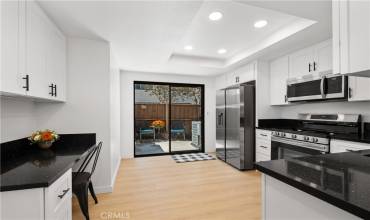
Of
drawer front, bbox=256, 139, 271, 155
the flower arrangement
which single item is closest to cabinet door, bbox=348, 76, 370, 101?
drawer front, bbox=256, 139, 271, 155

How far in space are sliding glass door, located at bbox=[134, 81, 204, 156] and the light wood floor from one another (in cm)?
147

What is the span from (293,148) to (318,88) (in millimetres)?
978

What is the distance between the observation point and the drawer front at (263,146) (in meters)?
3.28

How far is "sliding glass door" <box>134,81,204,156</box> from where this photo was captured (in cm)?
505

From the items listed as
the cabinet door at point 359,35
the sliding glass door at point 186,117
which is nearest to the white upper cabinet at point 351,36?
the cabinet door at point 359,35

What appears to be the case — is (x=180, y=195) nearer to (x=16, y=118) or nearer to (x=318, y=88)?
(x=16, y=118)

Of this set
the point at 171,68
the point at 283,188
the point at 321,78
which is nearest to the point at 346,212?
the point at 283,188

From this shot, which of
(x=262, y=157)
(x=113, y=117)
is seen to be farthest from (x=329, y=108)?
(x=113, y=117)

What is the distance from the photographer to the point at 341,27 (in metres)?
1.00

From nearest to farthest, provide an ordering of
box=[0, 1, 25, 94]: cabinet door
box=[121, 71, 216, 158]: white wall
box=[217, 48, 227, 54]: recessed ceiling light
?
1. box=[0, 1, 25, 94]: cabinet door
2. box=[217, 48, 227, 54]: recessed ceiling light
3. box=[121, 71, 216, 158]: white wall

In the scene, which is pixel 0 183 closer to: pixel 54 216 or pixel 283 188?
pixel 54 216

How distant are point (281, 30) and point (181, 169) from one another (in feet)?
9.99

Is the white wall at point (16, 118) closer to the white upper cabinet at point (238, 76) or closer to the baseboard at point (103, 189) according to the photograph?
the baseboard at point (103, 189)

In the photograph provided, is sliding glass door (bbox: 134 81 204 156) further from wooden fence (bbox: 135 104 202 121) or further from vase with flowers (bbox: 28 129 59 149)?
vase with flowers (bbox: 28 129 59 149)
